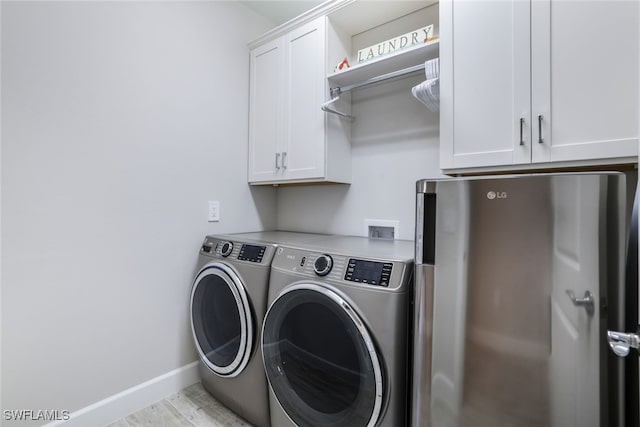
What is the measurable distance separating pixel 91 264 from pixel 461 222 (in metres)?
1.75

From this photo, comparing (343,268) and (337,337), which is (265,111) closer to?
(343,268)

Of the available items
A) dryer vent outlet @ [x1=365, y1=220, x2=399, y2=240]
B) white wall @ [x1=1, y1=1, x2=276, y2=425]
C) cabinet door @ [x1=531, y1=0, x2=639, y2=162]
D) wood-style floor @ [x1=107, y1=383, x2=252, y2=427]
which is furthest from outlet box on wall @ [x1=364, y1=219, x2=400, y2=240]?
wood-style floor @ [x1=107, y1=383, x2=252, y2=427]

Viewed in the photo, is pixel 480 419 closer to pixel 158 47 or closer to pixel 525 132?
pixel 525 132

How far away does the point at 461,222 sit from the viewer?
2.96 feet

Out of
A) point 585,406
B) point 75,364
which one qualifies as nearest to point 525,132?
point 585,406

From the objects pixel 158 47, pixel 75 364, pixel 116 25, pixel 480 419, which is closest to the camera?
pixel 480 419

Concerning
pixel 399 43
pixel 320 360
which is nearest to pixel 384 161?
pixel 399 43

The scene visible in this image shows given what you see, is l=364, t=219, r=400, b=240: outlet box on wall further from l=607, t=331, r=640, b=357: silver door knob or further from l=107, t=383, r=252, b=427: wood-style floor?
l=107, t=383, r=252, b=427: wood-style floor

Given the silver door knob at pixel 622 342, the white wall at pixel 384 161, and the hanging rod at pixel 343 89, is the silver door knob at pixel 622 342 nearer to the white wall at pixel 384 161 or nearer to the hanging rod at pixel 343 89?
the white wall at pixel 384 161

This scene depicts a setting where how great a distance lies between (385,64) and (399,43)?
0.14 meters

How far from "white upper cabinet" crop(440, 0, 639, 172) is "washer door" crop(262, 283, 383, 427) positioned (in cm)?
84

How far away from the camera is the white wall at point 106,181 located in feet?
4.40

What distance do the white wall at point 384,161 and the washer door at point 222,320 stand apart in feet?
2.82

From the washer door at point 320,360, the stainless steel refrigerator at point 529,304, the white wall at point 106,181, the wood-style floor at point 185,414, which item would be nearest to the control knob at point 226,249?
the white wall at point 106,181
